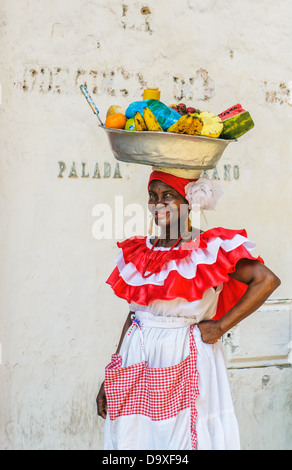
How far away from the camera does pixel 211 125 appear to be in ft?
9.87

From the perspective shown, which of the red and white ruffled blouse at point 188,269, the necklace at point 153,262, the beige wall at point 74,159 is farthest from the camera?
the beige wall at point 74,159

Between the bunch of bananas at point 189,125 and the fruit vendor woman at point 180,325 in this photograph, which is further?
the fruit vendor woman at point 180,325

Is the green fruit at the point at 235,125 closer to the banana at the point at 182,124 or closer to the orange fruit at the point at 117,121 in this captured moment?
the banana at the point at 182,124

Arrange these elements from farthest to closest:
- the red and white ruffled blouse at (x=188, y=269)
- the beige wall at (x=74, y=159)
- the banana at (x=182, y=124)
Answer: the beige wall at (x=74, y=159)
the red and white ruffled blouse at (x=188, y=269)
the banana at (x=182, y=124)

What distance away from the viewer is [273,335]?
183 inches

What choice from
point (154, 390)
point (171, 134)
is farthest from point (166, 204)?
point (154, 390)

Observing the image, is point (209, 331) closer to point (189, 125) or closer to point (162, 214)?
point (162, 214)

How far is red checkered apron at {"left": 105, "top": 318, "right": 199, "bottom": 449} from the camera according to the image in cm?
307

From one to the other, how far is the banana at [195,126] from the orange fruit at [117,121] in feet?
1.11

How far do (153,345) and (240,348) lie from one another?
1.56 meters

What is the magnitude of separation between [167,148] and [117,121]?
29 centimetres

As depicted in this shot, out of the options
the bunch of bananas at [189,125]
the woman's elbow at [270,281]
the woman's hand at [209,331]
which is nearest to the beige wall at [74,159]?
the woman's hand at [209,331]

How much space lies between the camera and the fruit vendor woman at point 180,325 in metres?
3.05
